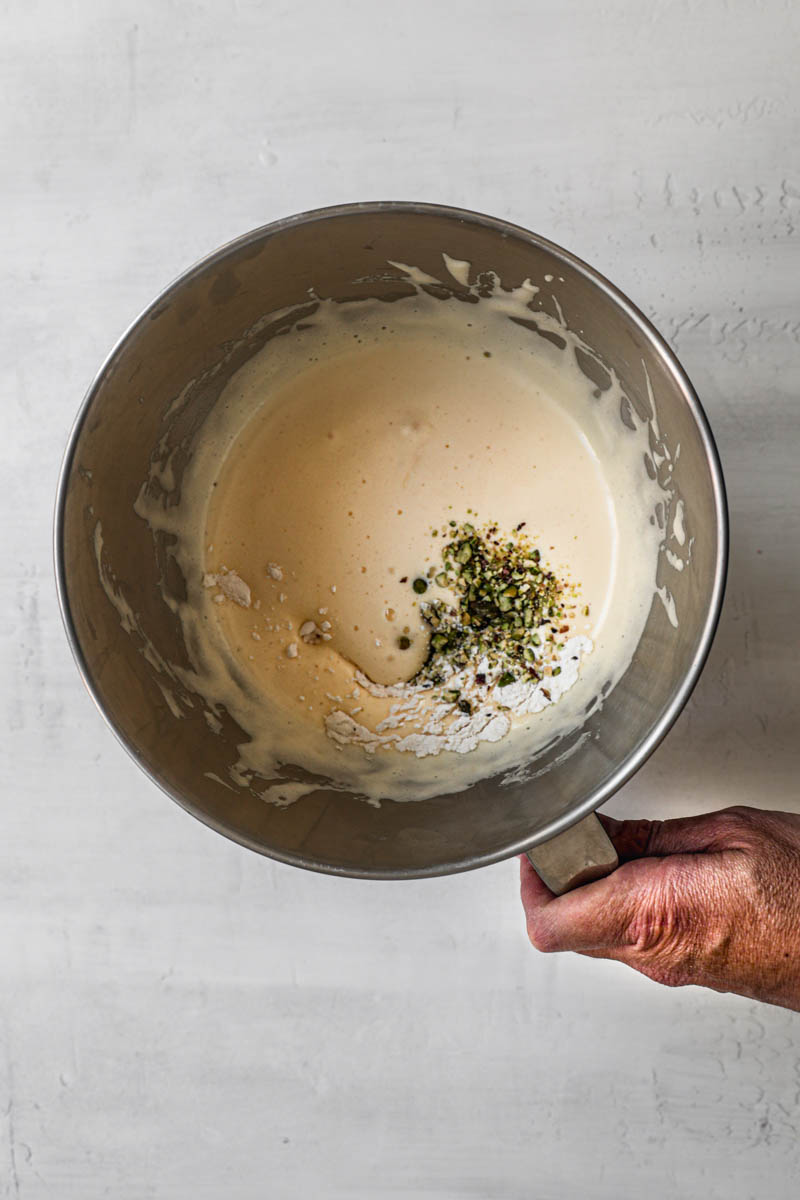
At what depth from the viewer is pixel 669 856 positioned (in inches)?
40.8

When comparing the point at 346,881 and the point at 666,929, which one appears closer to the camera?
the point at 666,929

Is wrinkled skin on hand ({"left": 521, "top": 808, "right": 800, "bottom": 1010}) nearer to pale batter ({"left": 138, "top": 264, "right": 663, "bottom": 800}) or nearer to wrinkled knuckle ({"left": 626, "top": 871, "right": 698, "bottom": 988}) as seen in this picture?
wrinkled knuckle ({"left": 626, "top": 871, "right": 698, "bottom": 988})

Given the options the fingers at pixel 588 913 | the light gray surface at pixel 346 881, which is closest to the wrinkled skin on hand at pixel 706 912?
the fingers at pixel 588 913

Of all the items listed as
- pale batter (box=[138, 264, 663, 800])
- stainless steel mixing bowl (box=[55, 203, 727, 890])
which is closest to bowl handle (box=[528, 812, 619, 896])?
stainless steel mixing bowl (box=[55, 203, 727, 890])

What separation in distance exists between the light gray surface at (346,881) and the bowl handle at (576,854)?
0.19 metres

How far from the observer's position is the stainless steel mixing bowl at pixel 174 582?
91 cm

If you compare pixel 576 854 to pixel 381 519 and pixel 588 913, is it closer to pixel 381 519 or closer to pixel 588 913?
pixel 588 913

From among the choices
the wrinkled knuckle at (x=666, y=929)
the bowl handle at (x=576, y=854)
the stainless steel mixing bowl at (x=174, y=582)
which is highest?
the stainless steel mixing bowl at (x=174, y=582)

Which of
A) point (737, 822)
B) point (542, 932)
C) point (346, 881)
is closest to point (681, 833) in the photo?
point (737, 822)

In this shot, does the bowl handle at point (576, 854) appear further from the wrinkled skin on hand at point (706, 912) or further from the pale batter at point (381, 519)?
the pale batter at point (381, 519)

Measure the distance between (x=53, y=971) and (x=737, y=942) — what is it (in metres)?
0.87

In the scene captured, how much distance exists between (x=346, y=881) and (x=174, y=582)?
0.44 m

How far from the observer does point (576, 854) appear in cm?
100

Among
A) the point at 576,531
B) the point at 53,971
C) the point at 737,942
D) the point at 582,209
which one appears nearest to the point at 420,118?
the point at 582,209
